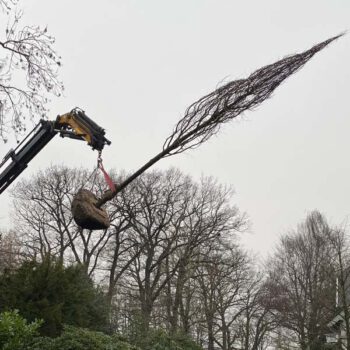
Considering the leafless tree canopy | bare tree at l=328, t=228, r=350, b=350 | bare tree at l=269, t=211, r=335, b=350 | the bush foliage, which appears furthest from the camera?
bare tree at l=269, t=211, r=335, b=350

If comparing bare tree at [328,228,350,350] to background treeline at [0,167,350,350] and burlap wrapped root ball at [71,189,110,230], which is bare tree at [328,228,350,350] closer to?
background treeline at [0,167,350,350]

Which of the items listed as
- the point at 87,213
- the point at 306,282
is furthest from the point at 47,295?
the point at 306,282

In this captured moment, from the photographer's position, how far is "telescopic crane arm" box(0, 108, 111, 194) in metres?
9.13

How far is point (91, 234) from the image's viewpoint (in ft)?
116

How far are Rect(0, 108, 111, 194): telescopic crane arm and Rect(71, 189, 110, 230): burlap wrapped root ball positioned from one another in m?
1.23

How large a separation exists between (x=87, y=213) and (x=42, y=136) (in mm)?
2258

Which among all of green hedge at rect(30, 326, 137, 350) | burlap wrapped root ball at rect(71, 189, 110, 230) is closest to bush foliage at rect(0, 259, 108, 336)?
green hedge at rect(30, 326, 137, 350)

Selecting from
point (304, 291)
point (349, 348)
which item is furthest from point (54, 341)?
point (304, 291)

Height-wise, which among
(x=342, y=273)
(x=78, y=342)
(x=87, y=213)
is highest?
(x=342, y=273)

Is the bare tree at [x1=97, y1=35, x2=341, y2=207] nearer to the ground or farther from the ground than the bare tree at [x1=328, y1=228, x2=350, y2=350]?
nearer to the ground

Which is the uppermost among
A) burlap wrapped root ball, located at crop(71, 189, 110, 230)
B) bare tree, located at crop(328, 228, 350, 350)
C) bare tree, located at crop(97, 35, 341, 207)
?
bare tree, located at crop(328, 228, 350, 350)

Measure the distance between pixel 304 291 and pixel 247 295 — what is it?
6687 mm

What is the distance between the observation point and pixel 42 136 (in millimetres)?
9547

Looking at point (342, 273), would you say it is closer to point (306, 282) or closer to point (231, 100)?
point (306, 282)
